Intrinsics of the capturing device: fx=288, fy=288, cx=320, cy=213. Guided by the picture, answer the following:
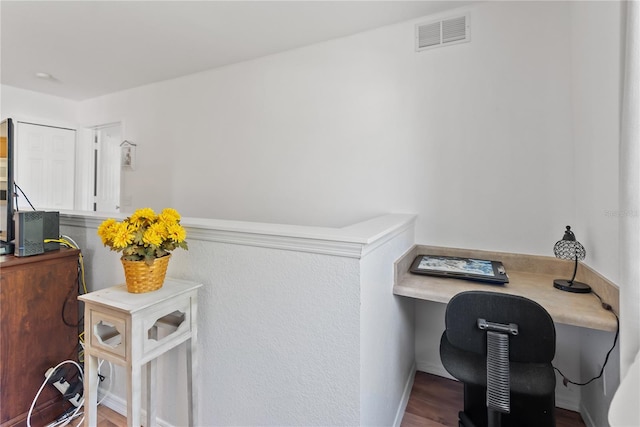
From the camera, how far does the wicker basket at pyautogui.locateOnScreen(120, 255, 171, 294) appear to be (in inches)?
46.3

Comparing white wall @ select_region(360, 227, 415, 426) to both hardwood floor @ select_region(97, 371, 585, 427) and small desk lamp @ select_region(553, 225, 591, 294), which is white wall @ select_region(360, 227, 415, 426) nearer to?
hardwood floor @ select_region(97, 371, 585, 427)

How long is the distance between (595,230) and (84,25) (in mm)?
3573

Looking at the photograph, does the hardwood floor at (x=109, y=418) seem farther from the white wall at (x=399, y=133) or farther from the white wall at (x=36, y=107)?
the white wall at (x=36, y=107)

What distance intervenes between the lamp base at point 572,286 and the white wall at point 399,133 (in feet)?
0.99

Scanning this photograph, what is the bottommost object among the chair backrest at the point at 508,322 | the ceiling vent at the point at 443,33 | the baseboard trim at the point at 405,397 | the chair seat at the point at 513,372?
the baseboard trim at the point at 405,397

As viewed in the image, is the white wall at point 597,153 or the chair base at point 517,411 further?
the chair base at point 517,411

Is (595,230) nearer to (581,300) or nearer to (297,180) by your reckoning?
(581,300)

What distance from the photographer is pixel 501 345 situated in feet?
3.52

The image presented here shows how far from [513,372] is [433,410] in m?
0.80

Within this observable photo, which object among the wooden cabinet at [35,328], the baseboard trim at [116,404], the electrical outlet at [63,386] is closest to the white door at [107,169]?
the wooden cabinet at [35,328]

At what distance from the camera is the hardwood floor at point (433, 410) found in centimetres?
161

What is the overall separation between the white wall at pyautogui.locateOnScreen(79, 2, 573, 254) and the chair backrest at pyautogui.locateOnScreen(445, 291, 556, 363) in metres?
0.93

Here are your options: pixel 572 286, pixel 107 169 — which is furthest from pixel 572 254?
pixel 107 169

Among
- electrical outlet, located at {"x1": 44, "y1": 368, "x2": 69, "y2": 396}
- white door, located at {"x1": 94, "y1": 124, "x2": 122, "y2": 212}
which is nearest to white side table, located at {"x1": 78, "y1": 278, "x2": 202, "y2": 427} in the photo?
electrical outlet, located at {"x1": 44, "y1": 368, "x2": 69, "y2": 396}
